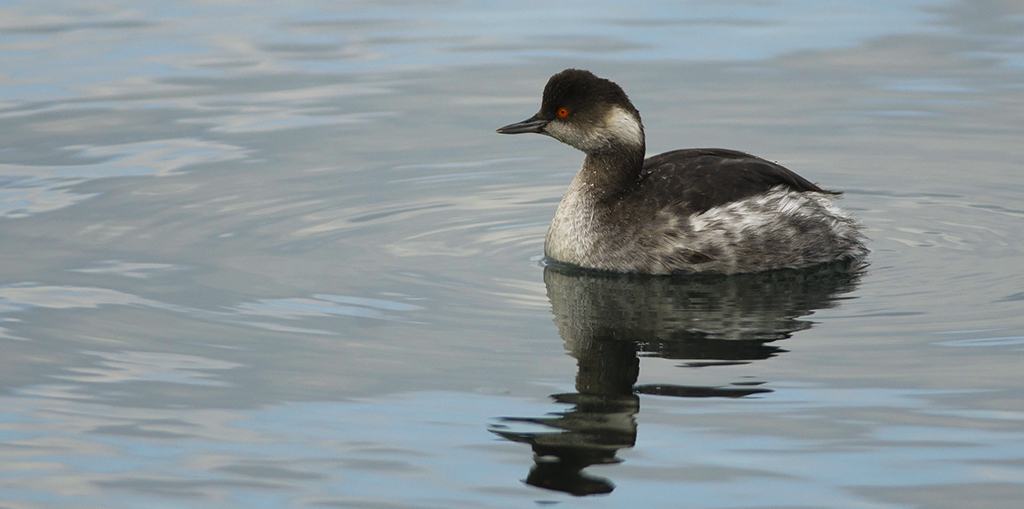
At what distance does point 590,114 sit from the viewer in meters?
10.0

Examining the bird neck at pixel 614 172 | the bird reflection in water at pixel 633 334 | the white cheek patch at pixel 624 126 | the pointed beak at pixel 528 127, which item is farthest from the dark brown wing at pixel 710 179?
the pointed beak at pixel 528 127

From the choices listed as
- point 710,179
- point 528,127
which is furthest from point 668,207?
point 528,127

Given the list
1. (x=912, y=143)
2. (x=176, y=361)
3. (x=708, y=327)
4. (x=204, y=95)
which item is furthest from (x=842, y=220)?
(x=204, y=95)

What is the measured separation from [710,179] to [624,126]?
0.72 metres

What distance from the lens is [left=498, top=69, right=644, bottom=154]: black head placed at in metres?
9.98

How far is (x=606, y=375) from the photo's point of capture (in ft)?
25.3

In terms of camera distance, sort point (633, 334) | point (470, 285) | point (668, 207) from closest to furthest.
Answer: point (633, 334), point (470, 285), point (668, 207)

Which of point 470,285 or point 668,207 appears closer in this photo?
point 470,285

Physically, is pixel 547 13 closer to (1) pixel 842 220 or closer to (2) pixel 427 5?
(2) pixel 427 5

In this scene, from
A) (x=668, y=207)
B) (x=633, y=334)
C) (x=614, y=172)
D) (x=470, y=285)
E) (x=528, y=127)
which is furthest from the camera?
(x=528, y=127)

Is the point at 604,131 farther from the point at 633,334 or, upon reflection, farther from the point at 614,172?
the point at 633,334

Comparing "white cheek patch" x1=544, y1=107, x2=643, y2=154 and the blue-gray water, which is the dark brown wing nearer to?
"white cheek patch" x1=544, y1=107, x2=643, y2=154

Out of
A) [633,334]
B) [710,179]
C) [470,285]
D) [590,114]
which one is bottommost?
[633,334]

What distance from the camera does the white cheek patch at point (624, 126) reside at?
995 centimetres
